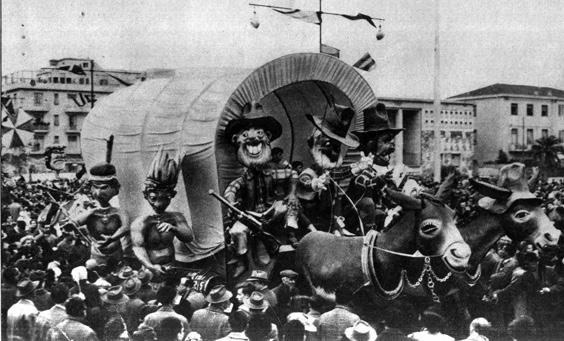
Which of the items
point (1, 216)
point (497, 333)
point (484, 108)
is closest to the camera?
point (1, 216)

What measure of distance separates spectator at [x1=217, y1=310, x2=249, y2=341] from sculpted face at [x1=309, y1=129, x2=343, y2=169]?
61.3 inches

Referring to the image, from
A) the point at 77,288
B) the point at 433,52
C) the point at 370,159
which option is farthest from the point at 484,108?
the point at 77,288

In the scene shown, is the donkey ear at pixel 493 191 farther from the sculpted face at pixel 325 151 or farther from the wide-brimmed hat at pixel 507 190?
the sculpted face at pixel 325 151

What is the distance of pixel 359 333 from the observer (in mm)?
7164

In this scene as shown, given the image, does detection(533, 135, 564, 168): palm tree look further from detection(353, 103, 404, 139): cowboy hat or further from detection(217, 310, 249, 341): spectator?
detection(217, 310, 249, 341): spectator

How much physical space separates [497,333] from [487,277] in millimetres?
505

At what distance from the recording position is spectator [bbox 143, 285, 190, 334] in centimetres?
695

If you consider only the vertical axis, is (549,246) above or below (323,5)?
below

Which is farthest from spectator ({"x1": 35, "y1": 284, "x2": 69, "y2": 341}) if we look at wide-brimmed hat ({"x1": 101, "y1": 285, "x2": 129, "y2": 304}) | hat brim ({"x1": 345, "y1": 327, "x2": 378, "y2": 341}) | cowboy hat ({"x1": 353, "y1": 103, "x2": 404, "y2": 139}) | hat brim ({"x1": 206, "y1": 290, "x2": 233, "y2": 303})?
cowboy hat ({"x1": 353, "y1": 103, "x2": 404, "y2": 139})

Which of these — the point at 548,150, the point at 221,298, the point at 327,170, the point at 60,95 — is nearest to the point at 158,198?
the point at 221,298

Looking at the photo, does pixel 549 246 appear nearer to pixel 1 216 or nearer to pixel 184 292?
pixel 184 292

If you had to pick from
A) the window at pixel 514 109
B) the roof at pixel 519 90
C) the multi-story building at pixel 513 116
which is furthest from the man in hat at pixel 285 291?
the window at pixel 514 109

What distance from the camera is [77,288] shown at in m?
6.93

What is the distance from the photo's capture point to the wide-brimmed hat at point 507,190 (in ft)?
24.1
